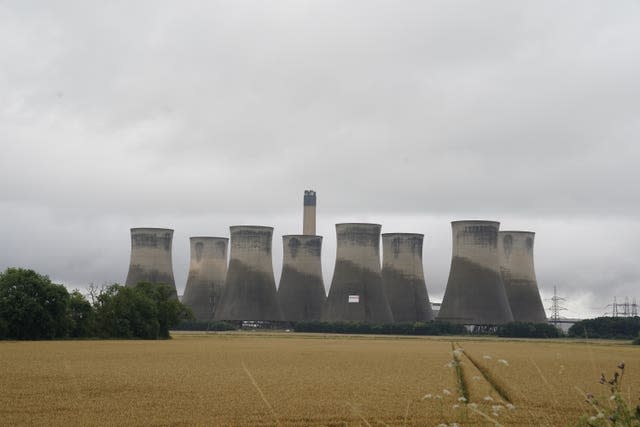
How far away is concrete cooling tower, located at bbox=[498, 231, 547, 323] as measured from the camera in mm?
56156

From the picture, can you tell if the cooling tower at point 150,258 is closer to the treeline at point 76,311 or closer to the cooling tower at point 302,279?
the cooling tower at point 302,279

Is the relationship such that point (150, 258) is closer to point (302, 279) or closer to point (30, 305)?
point (302, 279)

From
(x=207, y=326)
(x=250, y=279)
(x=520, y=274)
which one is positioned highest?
(x=520, y=274)

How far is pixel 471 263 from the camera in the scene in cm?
5078

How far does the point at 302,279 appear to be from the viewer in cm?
5703

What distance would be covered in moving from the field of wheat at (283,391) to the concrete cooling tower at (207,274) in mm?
39918

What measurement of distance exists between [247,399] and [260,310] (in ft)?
143

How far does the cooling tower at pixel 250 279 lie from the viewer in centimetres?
5409

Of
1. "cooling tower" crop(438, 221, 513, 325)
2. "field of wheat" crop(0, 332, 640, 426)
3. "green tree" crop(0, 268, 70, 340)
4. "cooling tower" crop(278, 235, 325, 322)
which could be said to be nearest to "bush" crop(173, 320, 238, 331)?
"cooling tower" crop(278, 235, 325, 322)

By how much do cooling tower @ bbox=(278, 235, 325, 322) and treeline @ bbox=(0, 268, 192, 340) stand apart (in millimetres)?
21947

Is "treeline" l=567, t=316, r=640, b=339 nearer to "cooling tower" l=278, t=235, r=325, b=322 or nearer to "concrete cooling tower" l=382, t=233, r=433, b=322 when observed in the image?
"concrete cooling tower" l=382, t=233, r=433, b=322

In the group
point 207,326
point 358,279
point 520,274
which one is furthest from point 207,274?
point 520,274

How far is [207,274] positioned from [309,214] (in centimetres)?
939

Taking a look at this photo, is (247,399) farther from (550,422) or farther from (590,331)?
(590,331)
